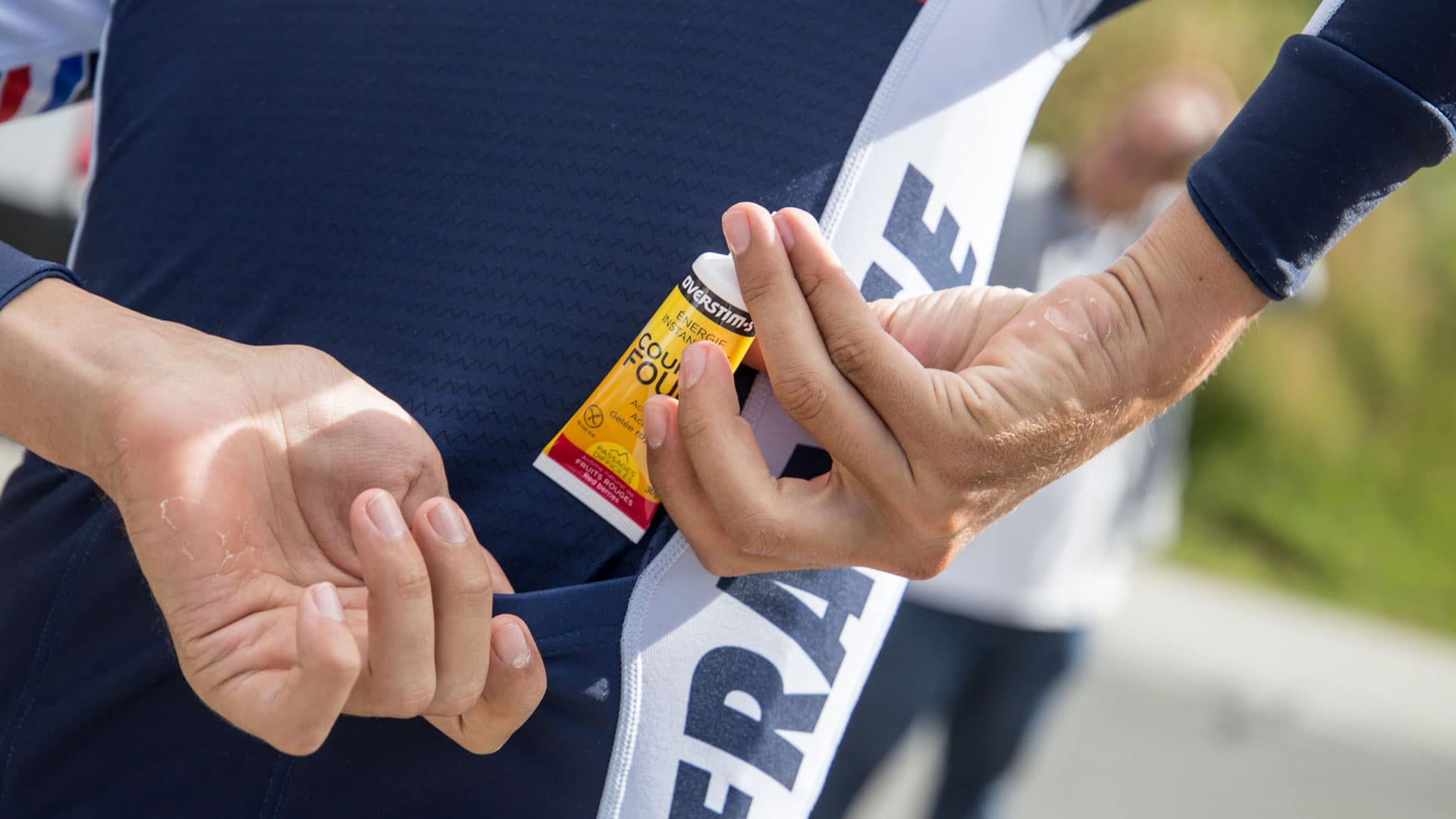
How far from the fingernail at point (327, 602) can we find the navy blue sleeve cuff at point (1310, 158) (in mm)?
616

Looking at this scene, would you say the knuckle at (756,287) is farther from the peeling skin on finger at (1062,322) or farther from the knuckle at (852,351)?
the peeling skin on finger at (1062,322)

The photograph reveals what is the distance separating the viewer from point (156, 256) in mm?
973

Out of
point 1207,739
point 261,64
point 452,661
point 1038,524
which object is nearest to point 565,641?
point 452,661

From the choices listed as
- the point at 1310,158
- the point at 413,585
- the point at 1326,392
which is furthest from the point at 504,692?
the point at 1326,392

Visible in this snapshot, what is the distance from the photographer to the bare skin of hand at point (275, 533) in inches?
26.2

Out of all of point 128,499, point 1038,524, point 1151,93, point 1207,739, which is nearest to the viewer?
point 128,499

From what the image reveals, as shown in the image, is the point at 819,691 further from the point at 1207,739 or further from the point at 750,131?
the point at 1207,739

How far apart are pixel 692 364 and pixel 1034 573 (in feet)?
6.18

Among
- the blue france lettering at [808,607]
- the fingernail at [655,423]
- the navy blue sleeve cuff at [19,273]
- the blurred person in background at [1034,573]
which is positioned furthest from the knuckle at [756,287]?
the blurred person in background at [1034,573]

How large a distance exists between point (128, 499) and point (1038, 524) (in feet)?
6.97

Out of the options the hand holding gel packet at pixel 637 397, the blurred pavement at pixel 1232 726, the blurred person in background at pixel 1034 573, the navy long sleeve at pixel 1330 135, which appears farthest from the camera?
the blurred pavement at pixel 1232 726

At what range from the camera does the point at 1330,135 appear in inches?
29.1

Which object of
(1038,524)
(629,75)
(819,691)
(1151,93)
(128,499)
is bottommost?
(1038,524)

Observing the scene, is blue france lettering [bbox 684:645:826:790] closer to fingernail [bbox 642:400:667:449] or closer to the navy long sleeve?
fingernail [bbox 642:400:667:449]
